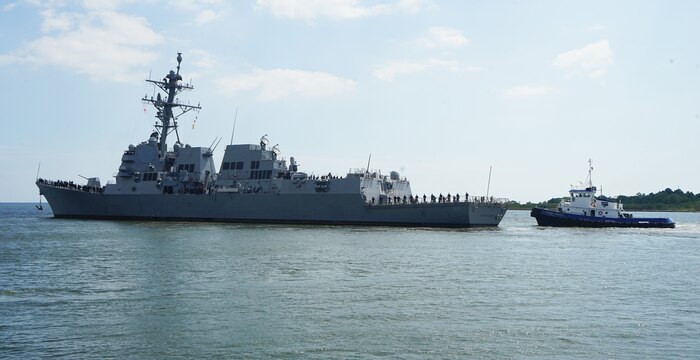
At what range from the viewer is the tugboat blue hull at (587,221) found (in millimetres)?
53062

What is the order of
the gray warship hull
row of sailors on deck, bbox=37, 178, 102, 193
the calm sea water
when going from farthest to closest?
1. row of sailors on deck, bbox=37, 178, 102, 193
2. the gray warship hull
3. the calm sea water

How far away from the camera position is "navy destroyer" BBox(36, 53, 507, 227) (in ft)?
156

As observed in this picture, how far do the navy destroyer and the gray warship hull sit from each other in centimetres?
7

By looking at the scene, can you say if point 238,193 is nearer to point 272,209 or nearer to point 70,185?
point 272,209

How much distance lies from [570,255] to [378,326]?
1859 cm

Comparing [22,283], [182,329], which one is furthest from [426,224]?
[182,329]

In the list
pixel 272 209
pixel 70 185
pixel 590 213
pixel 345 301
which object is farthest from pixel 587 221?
pixel 70 185

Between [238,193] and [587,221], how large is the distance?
92.7ft

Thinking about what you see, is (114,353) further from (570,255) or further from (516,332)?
(570,255)

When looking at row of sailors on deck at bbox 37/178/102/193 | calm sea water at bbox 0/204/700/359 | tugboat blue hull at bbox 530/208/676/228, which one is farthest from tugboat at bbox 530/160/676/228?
row of sailors on deck at bbox 37/178/102/193

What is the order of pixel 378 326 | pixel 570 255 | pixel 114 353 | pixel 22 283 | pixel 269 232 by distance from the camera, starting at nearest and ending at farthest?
pixel 114 353, pixel 378 326, pixel 22 283, pixel 570 255, pixel 269 232

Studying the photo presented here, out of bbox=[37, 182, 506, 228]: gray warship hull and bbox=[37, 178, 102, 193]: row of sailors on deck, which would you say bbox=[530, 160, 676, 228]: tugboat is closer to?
bbox=[37, 182, 506, 228]: gray warship hull

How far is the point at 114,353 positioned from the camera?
41.2ft

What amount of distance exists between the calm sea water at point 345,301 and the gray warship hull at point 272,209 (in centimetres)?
1335
